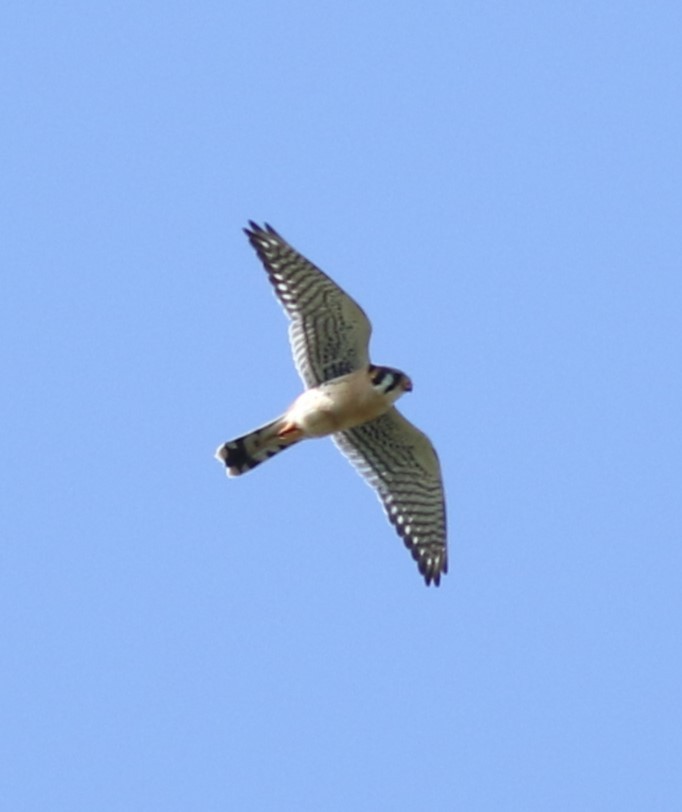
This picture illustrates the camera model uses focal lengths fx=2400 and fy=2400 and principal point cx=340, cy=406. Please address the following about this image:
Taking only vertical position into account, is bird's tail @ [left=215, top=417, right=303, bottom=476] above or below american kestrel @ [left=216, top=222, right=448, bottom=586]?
below

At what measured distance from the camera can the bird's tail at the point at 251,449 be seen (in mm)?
16656

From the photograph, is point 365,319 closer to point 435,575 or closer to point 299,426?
point 299,426

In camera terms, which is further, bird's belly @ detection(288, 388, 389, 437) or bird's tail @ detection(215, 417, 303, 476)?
bird's tail @ detection(215, 417, 303, 476)

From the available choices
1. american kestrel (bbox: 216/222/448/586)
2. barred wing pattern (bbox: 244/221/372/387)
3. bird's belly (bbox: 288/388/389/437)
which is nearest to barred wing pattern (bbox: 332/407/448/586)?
american kestrel (bbox: 216/222/448/586)

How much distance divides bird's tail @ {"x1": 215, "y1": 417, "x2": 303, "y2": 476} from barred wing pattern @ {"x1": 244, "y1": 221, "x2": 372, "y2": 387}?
1.46 ft

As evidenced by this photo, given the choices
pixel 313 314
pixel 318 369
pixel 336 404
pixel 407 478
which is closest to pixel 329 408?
pixel 336 404

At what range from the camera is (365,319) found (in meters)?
16.4

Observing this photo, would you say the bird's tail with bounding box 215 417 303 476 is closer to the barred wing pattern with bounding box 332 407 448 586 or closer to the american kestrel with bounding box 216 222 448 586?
the american kestrel with bounding box 216 222 448 586

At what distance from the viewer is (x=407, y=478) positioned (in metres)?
17.4

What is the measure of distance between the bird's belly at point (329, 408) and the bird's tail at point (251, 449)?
0.69 feet

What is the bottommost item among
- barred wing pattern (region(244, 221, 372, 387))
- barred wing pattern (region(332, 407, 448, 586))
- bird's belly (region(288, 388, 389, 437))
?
barred wing pattern (region(332, 407, 448, 586))

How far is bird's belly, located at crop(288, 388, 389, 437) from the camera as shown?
1641 cm

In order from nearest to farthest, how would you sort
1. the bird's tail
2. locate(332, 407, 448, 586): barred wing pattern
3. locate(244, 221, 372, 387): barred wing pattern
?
locate(244, 221, 372, 387): barred wing pattern, the bird's tail, locate(332, 407, 448, 586): barred wing pattern

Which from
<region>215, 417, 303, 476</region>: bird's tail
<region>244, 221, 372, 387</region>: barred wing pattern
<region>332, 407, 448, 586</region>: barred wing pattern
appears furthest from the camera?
<region>332, 407, 448, 586</region>: barred wing pattern
